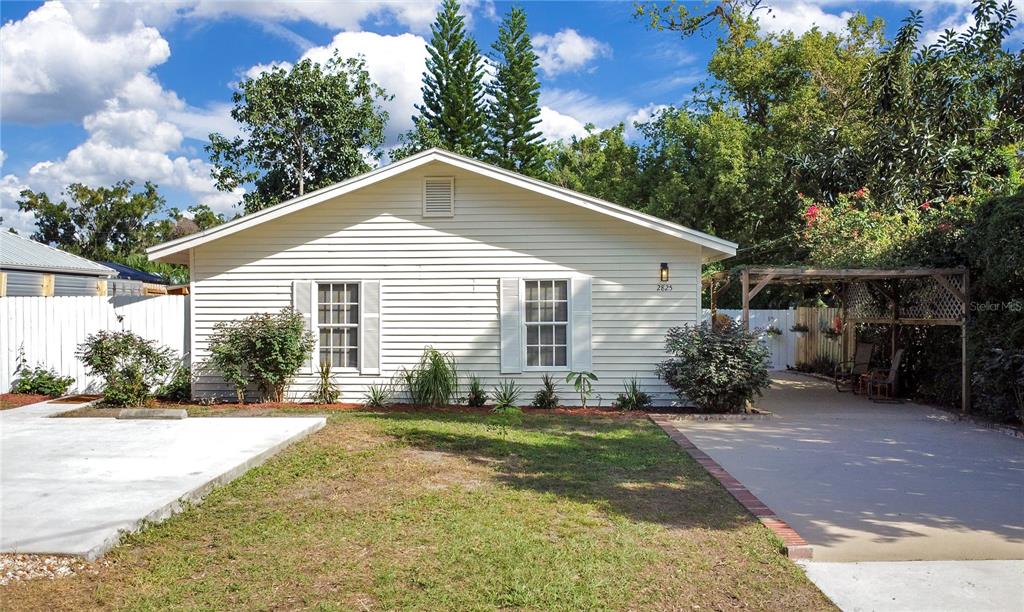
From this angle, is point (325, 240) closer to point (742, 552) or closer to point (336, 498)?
point (336, 498)

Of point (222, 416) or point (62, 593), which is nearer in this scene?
point (62, 593)

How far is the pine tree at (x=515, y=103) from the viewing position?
28.5 metres

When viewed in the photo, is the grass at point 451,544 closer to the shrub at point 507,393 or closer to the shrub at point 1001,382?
the shrub at point 507,393

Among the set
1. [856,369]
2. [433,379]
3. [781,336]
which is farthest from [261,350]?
[781,336]

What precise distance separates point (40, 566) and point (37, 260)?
16.7 metres

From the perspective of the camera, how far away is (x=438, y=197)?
442 inches

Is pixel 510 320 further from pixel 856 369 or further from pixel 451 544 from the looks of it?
pixel 856 369

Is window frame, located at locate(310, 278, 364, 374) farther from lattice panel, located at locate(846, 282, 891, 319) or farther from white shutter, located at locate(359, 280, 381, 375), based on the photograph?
lattice panel, located at locate(846, 282, 891, 319)

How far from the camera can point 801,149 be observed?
20250 mm

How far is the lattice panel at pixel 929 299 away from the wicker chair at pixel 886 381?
32.7 inches

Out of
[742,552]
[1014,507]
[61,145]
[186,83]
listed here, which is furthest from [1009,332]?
[61,145]

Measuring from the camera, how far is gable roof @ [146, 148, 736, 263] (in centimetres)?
1071

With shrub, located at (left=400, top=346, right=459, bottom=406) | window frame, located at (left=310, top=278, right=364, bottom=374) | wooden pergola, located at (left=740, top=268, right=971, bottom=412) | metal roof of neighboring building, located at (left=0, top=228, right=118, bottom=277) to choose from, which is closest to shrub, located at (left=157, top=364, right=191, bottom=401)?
window frame, located at (left=310, top=278, right=364, bottom=374)

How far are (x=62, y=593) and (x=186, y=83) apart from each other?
57.4ft
